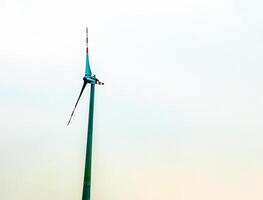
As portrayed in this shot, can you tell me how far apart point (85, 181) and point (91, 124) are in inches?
362

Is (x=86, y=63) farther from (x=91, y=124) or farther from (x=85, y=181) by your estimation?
(x=85, y=181)

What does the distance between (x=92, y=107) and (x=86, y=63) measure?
8.78 meters

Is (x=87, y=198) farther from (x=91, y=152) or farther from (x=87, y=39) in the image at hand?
(x=87, y=39)

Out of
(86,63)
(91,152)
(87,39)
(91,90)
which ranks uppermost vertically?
(87,39)

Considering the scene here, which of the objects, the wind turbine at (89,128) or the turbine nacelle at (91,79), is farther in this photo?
the turbine nacelle at (91,79)

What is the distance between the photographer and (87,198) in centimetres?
5272

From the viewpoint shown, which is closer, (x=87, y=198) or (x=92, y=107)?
(x=87, y=198)

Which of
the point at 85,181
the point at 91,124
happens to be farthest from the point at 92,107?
the point at 85,181

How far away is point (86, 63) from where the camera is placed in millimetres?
60625

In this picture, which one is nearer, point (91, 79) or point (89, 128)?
point (89, 128)

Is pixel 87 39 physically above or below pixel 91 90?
above

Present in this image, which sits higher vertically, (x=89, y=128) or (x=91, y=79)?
(x=91, y=79)

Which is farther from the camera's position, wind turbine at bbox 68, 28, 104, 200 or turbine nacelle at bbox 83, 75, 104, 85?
turbine nacelle at bbox 83, 75, 104, 85

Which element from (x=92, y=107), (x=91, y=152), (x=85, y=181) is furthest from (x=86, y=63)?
(x=85, y=181)
